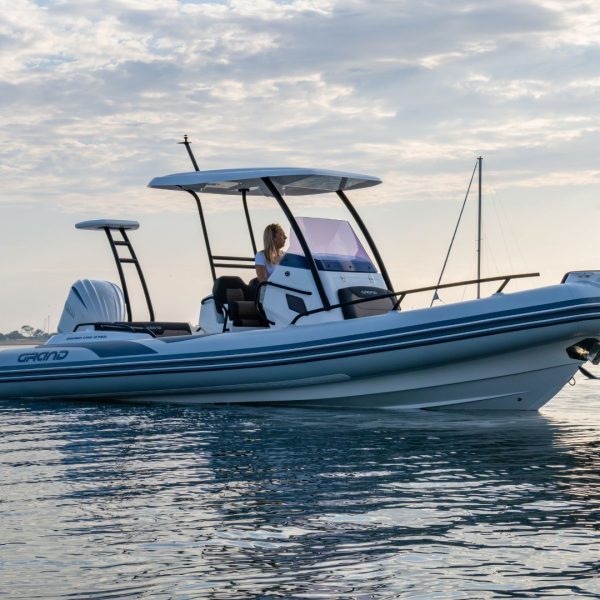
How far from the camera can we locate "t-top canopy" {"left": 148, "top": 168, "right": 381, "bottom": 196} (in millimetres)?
10891

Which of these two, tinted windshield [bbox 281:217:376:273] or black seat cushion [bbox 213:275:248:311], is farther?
black seat cushion [bbox 213:275:248:311]

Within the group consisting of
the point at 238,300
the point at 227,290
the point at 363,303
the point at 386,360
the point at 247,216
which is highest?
the point at 247,216

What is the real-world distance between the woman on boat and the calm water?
233 cm

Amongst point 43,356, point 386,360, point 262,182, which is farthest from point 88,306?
point 386,360

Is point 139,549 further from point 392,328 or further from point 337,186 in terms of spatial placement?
point 337,186

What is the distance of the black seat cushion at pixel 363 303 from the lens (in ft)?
34.5

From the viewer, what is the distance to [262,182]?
11.1 metres

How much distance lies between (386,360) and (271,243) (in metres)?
1.97

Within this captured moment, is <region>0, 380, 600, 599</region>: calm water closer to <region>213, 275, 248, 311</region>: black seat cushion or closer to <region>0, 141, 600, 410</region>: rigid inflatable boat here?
<region>0, 141, 600, 410</region>: rigid inflatable boat

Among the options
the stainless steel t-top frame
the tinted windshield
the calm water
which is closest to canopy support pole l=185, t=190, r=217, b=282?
the stainless steel t-top frame

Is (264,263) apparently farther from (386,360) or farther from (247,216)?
(386,360)

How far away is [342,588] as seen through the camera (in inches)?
143

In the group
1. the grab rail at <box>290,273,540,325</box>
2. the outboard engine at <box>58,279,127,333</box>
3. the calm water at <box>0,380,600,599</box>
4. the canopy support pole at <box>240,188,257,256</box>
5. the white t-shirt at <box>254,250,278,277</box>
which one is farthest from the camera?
the outboard engine at <box>58,279,127,333</box>

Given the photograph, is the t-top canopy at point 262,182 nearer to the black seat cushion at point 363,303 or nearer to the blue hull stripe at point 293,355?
the black seat cushion at point 363,303
